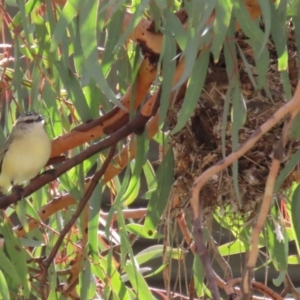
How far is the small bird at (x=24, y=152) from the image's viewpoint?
7.75ft

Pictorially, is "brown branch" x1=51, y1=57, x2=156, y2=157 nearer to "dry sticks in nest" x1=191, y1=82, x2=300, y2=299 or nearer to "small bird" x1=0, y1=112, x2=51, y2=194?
"small bird" x1=0, y1=112, x2=51, y2=194

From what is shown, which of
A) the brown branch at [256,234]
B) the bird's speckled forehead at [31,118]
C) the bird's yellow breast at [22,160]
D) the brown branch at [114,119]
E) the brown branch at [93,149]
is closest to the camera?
the brown branch at [256,234]

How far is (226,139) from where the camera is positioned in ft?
6.52

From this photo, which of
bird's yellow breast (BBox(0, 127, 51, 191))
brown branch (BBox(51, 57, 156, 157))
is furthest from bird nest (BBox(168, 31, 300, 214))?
bird's yellow breast (BBox(0, 127, 51, 191))

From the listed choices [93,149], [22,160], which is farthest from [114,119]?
[22,160]

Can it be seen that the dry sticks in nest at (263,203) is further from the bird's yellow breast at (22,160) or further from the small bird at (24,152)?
the bird's yellow breast at (22,160)

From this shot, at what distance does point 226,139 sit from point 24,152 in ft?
2.82

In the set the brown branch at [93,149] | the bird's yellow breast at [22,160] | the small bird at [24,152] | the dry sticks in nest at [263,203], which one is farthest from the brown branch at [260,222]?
the bird's yellow breast at [22,160]

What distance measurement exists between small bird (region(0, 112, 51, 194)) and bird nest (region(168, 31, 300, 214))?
429 mm

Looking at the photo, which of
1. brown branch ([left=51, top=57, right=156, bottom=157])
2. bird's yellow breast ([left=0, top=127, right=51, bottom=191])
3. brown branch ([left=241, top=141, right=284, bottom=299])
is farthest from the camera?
bird's yellow breast ([left=0, top=127, right=51, bottom=191])

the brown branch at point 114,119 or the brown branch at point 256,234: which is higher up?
the brown branch at point 114,119

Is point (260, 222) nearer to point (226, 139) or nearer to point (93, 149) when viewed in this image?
point (93, 149)

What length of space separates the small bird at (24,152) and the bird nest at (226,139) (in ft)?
1.41

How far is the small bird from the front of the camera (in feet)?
7.75
